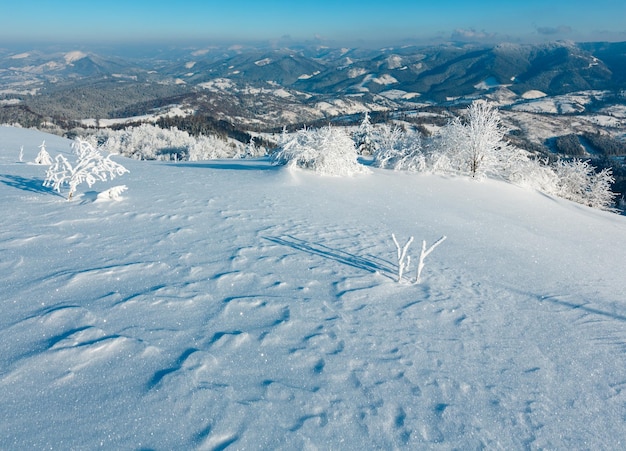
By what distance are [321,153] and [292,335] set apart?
547 inches

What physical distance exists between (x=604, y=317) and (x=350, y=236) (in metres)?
5.17

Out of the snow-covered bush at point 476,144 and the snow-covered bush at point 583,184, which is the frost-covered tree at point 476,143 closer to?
the snow-covered bush at point 476,144

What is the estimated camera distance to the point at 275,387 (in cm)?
376

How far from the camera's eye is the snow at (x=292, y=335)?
10.9 ft

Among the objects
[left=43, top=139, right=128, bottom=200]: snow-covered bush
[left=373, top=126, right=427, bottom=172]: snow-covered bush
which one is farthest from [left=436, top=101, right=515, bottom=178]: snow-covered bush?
[left=43, top=139, right=128, bottom=200]: snow-covered bush

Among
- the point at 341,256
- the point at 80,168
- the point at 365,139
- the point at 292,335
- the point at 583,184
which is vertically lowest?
the point at 583,184

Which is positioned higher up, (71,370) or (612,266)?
(71,370)

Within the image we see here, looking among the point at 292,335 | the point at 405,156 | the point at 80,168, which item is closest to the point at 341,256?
the point at 292,335

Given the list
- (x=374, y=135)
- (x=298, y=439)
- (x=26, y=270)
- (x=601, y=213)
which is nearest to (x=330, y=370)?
(x=298, y=439)

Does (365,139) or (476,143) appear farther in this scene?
(365,139)

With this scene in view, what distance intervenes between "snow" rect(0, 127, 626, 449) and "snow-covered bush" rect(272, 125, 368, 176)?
8.19m

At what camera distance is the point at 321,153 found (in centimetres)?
1758

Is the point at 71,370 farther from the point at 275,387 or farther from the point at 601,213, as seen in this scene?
the point at 601,213

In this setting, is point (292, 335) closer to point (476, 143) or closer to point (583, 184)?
point (476, 143)
